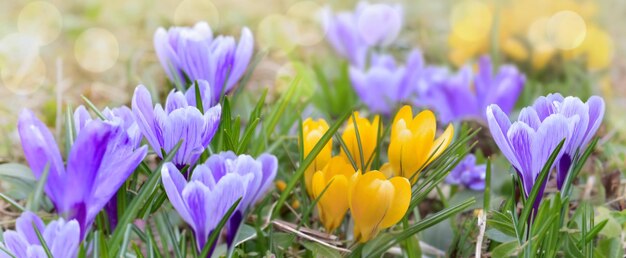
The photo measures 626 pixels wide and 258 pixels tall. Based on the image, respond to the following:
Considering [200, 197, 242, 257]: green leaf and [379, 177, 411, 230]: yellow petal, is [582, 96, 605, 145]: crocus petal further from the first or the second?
[200, 197, 242, 257]: green leaf

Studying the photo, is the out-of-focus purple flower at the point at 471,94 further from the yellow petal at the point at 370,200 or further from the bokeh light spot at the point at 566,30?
the bokeh light spot at the point at 566,30

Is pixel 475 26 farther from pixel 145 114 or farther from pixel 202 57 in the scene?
pixel 145 114

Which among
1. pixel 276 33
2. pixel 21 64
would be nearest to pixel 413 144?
pixel 21 64

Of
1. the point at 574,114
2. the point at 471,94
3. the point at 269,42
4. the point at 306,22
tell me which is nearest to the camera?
the point at 574,114

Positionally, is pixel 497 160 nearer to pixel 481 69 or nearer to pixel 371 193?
pixel 481 69

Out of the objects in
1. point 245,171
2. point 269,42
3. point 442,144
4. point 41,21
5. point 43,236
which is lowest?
point 43,236

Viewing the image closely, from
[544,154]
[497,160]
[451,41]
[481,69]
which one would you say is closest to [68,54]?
[451,41]

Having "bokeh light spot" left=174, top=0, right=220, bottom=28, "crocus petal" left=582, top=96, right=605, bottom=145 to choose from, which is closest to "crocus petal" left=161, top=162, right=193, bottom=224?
"crocus petal" left=582, top=96, right=605, bottom=145

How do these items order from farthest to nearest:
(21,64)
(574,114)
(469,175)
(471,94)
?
(21,64) < (471,94) < (469,175) < (574,114)
